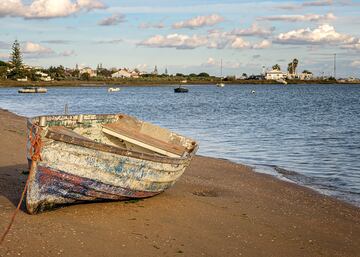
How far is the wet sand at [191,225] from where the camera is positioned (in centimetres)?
758

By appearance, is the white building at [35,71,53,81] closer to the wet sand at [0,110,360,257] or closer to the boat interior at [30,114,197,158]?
the boat interior at [30,114,197,158]

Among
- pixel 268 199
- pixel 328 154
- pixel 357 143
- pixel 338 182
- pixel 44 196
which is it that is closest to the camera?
pixel 44 196

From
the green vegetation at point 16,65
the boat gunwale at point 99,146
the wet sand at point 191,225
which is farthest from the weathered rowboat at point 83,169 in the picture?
the green vegetation at point 16,65

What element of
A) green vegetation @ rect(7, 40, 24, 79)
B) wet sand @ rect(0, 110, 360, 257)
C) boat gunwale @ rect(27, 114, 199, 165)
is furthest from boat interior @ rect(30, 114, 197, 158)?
green vegetation @ rect(7, 40, 24, 79)

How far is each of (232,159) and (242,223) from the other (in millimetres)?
9754

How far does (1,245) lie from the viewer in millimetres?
7102

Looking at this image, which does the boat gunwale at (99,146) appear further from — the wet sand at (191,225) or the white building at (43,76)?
the white building at (43,76)

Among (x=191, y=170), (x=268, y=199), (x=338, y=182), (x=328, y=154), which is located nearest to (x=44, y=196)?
(x=268, y=199)

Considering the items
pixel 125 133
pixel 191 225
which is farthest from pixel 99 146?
pixel 125 133

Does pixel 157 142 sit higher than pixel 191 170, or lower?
higher

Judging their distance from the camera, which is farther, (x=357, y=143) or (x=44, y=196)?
(x=357, y=143)

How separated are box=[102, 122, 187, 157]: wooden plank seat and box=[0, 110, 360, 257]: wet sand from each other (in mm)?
902

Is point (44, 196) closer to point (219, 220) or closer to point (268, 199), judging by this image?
point (219, 220)

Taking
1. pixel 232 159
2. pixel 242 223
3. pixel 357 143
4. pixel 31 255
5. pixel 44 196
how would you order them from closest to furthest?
1. pixel 31 255
2. pixel 44 196
3. pixel 242 223
4. pixel 232 159
5. pixel 357 143
